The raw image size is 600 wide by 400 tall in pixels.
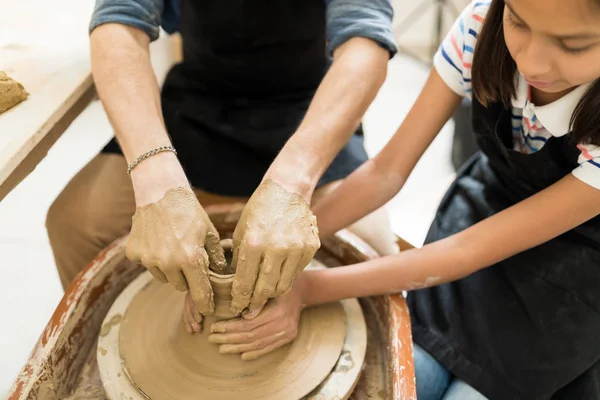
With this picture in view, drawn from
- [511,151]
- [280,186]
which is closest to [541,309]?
[511,151]

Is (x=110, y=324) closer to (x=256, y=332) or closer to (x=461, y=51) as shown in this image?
(x=256, y=332)

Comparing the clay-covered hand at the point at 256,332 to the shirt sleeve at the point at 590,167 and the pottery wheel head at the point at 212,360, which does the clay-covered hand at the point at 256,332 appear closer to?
the pottery wheel head at the point at 212,360

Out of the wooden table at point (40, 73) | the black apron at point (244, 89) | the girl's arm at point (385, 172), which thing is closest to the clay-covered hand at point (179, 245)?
the wooden table at point (40, 73)

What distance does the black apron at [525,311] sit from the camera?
1305mm

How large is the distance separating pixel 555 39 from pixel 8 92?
1.19 metres

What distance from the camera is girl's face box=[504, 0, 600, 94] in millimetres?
983

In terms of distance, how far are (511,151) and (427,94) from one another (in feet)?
0.85

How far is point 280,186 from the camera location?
1.17m

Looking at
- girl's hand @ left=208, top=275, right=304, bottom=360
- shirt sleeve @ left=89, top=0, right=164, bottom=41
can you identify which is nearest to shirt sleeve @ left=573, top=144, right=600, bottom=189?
girl's hand @ left=208, top=275, right=304, bottom=360

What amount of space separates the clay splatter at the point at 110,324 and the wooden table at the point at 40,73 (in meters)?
0.37

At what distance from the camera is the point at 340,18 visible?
4.84 feet

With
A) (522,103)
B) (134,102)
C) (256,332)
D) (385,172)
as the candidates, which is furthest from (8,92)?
(522,103)

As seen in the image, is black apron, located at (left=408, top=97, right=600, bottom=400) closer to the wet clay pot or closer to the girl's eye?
the wet clay pot

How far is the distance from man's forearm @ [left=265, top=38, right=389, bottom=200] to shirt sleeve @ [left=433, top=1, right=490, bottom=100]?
153 millimetres
